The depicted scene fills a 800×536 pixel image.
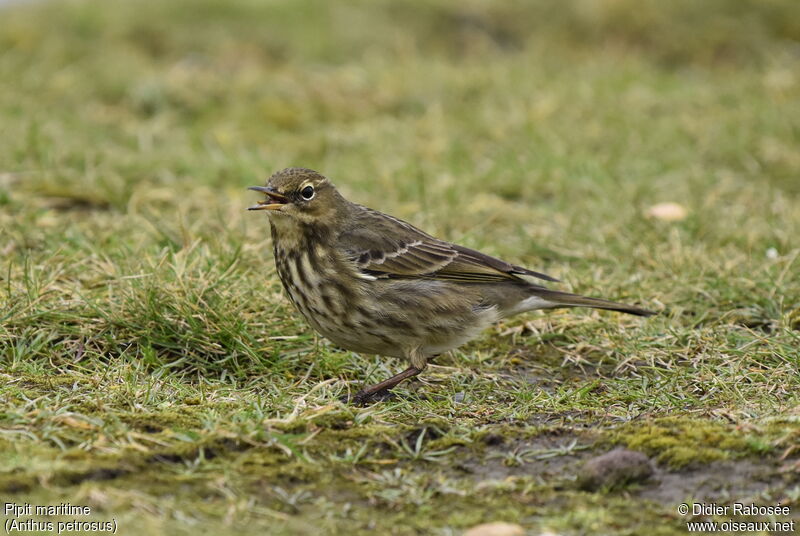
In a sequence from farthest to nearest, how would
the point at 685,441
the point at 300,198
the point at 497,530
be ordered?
the point at 300,198 → the point at 685,441 → the point at 497,530

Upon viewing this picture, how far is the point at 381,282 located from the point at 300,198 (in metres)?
0.70

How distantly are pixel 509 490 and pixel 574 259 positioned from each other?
377cm

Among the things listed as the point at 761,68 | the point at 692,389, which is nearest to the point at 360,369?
the point at 692,389

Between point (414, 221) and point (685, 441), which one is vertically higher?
point (414, 221)

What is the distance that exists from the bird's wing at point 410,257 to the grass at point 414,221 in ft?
1.77

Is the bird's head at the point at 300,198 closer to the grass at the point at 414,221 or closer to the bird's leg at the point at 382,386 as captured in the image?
the grass at the point at 414,221

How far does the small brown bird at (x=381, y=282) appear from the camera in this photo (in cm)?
608

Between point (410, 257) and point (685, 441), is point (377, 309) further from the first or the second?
point (685, 441)

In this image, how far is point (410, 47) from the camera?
558 inches

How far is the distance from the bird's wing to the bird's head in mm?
179

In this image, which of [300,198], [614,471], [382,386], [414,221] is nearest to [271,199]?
[300,198]

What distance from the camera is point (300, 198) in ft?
21.2

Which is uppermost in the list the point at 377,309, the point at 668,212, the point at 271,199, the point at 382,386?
the point at 271,199

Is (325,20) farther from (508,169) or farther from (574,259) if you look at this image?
(574,259)
